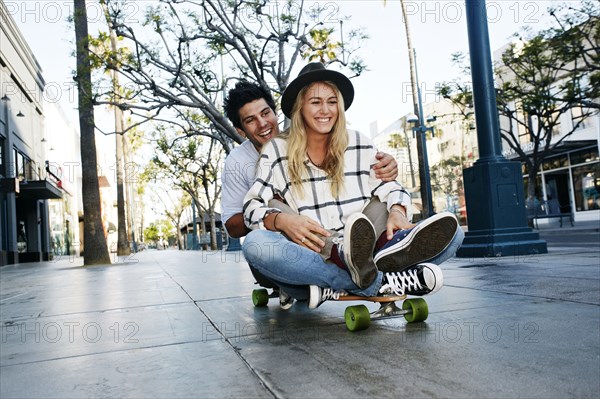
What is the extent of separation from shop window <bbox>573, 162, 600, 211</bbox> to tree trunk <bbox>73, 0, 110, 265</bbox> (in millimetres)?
22104

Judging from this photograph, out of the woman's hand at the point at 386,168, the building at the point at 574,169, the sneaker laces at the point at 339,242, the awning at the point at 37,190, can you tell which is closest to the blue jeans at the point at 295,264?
the sneaker laces at the point at 339,242

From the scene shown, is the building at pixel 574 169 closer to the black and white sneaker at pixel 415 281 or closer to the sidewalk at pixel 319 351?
the sidewalk at pixel 319 351

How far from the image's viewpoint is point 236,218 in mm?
2963

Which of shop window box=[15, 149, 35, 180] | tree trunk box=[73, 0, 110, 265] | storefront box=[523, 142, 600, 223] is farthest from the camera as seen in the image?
storefront box=[523, 142, 600, 223]

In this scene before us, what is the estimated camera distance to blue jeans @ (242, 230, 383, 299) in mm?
Result: 2342

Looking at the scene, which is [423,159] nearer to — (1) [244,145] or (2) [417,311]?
(1) [244,145]

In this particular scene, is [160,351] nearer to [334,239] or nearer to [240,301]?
[334,239]

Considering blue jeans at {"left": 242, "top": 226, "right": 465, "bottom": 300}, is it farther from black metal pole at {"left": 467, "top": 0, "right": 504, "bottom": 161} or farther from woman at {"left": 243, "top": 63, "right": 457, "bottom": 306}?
black metal pole at {"left": 467, "top": 0, "right": 504, "bottom": 161}

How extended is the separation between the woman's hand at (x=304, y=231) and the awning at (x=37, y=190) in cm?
2359

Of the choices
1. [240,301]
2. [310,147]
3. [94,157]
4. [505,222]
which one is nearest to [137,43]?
[94,157]

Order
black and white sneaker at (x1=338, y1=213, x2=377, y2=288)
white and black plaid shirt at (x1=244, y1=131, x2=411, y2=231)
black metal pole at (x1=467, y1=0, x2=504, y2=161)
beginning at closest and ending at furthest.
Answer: black and white sneaker at (x1=338, y1=213, x2=377, y2=288) < white and black plaid shirt at (x1=244, y1=131, x2=411, y2=231) < black metal pole at (x1=467, y1=0, x2=504, y2=161)

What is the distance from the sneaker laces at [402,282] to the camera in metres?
2.29

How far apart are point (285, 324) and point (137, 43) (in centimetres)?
1224

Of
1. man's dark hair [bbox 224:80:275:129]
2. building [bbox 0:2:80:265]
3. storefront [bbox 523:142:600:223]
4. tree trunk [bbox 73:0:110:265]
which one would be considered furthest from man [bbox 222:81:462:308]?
storefront [bbox 523:142:600:223]
